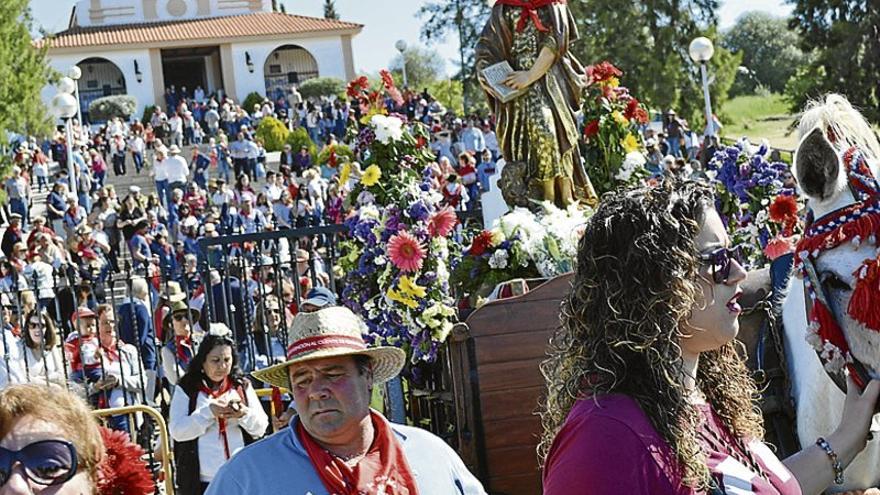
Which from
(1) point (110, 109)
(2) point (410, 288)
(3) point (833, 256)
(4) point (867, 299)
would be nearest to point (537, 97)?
(2) point (410, 288)

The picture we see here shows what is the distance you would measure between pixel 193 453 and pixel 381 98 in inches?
A: 126

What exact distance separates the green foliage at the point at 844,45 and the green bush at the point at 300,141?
1400cm

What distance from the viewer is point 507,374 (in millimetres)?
6824

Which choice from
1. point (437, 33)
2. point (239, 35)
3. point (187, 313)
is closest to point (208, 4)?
point (239, 35)

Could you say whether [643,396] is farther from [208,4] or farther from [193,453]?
[208,4]

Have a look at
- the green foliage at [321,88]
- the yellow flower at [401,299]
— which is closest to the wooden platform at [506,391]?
the yellow flower at [401,299]

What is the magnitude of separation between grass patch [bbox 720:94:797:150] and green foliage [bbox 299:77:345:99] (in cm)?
1674

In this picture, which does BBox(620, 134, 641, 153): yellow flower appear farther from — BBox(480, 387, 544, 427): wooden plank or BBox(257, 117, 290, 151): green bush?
BBox(257, 117, 290, 151): green bush

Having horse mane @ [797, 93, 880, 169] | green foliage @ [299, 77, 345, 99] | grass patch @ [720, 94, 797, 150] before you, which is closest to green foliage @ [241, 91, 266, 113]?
green foliage @ [299, 77, 345, 99]

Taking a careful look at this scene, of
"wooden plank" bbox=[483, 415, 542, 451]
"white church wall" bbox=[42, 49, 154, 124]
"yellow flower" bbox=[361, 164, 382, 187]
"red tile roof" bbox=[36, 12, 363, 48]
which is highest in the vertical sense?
"red tile roof" bbox=[36, 12, 363, 48]

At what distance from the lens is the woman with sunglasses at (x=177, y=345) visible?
8719 millimetres

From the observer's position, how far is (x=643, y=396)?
2674mm

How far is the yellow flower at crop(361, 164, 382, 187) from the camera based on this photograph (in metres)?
7.85

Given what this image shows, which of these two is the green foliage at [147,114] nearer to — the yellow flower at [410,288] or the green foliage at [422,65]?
the green foliage at [422,65]
